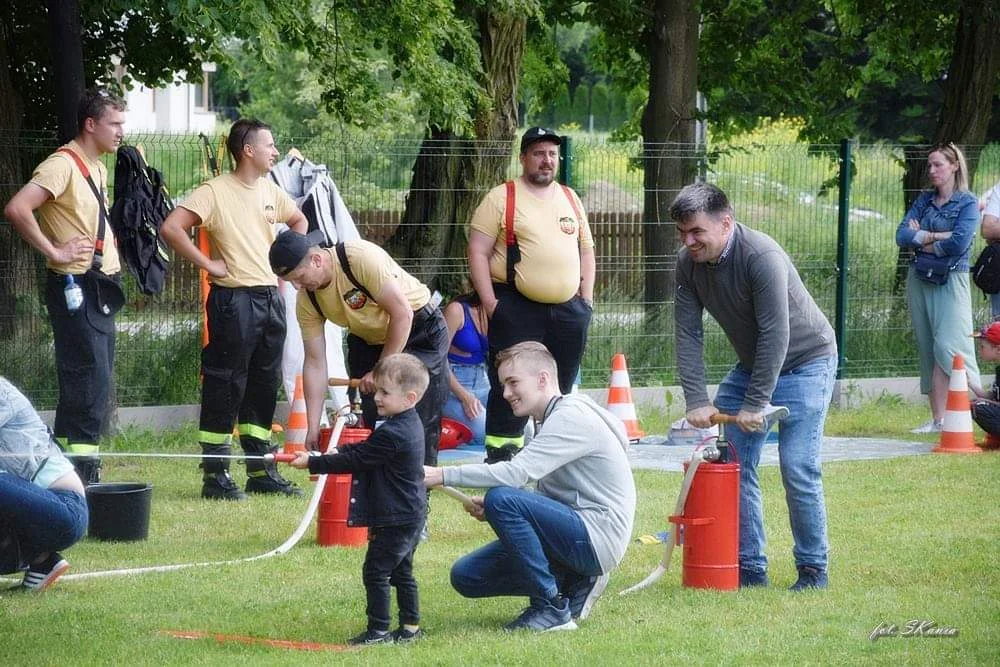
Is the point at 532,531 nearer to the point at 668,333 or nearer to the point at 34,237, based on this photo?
the point at 34,237

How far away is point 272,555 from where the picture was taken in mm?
7438

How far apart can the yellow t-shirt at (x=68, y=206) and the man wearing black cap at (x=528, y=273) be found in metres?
2.32

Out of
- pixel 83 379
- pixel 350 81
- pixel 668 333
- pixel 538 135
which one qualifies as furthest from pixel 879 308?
pixel 83 379

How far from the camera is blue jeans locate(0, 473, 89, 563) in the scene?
636cm

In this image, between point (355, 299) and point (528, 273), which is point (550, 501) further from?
point (528, 273)

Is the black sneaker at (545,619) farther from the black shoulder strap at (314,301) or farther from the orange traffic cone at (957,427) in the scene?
the orange traffic cone at (957,427)

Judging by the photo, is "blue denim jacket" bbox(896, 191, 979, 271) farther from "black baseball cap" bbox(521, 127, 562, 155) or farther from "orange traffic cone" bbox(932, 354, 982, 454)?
"black baseball cap" bbox(521, 127, 562, 155)

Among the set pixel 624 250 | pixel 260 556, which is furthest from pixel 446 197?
pixel 260 556

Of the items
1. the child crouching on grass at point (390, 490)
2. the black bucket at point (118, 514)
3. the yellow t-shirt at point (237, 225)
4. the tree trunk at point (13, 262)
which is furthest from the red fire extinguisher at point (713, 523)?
the tree trunk at point (13, 262)

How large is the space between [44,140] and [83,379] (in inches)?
131

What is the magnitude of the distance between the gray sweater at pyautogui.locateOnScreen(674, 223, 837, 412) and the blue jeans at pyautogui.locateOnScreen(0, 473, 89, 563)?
2794 mm

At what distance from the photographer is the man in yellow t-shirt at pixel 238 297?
8883 millimetres

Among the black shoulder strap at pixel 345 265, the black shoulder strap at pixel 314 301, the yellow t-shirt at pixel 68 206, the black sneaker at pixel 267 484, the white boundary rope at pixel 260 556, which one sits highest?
the yellow t-shirt at pixel 68 206

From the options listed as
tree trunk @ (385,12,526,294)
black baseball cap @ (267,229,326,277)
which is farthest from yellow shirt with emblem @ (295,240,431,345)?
tree trunk @ (385,12,526,294)
